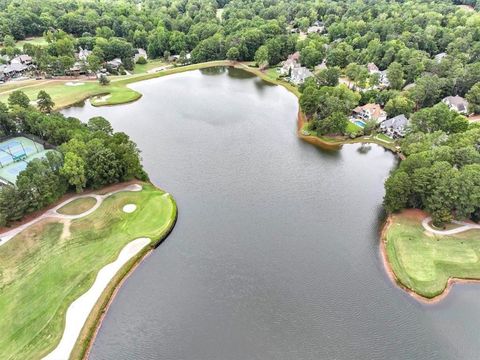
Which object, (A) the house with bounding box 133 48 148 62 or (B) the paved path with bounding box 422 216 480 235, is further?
(A) the house with bounding box 133 48 148 62

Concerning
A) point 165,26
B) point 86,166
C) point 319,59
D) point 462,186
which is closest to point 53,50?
point 165,26

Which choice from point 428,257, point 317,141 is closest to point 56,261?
point 428,257

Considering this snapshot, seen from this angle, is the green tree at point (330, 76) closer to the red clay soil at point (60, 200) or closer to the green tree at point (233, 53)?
the green tree at point (233, 53)

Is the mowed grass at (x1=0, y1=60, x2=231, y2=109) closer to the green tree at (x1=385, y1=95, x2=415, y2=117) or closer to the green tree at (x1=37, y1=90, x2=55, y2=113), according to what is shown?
the green tree at (x1=37, y1=90, x2=55, y2=113)

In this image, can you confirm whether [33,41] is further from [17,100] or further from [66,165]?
[66,165]

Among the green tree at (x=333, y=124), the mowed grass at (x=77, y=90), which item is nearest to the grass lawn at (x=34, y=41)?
the mowed grass at (x=77, y=90)

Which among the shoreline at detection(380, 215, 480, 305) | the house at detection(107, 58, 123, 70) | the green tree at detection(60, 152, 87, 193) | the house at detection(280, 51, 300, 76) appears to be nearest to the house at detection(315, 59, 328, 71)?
the house at detection(280, 51, 300, 76)
